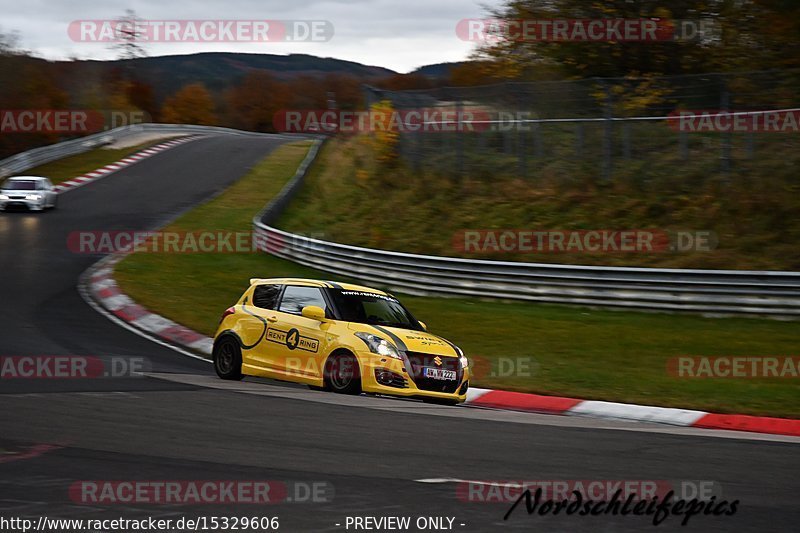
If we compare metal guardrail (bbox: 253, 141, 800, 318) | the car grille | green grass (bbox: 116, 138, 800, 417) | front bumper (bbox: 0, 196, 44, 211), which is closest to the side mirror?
the car grille

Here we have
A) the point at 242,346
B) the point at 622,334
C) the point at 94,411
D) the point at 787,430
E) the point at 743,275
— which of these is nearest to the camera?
the point at 94,411

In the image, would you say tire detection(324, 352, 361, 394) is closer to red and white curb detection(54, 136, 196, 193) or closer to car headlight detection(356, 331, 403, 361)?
car headlight detection(356, 331, 403, 361)

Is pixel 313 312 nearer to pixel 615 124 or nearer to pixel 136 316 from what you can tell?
pixel 136 316

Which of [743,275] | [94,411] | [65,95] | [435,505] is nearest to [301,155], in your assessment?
[65,95]

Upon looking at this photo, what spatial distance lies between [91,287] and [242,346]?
9493 mm

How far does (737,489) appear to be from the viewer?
21.2ft

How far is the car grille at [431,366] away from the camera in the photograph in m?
10.7

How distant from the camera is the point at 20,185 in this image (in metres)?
32.3

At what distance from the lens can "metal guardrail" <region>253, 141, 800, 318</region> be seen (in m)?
16.8

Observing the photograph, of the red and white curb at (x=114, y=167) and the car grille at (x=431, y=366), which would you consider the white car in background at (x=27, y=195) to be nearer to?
the red and white curb at (x=114, y=167)

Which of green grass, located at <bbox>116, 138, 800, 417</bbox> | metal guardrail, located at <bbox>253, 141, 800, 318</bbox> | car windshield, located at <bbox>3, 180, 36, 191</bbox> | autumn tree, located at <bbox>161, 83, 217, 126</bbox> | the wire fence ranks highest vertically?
autumn tree, located at <bbox>161, 83, 217, 126</bbox>

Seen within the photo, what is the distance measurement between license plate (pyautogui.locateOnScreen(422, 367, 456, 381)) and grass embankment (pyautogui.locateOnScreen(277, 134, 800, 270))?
33.1 feet

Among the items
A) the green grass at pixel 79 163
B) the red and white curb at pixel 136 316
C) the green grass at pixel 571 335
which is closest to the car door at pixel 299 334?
the green grass at pixel 571 335

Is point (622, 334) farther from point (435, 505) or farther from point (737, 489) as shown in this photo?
point (435, 505)
